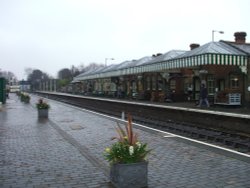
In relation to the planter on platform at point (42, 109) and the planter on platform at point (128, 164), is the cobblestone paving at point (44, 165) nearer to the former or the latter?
the planter on platform at point (128, 164)

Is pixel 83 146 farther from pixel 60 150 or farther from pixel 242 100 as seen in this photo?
pixel 242 100

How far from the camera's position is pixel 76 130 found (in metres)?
14.9

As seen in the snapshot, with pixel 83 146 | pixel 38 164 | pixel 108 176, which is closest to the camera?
pixel 108 176

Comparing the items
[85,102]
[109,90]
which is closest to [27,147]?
[85,102]

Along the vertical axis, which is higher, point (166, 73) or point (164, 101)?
point (166, 73)

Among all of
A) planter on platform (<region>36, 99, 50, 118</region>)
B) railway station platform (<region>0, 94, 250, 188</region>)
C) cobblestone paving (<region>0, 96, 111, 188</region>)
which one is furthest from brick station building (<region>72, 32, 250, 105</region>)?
cobblestone paving (<region>0, 96, 111, 188</region>)

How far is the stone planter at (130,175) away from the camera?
6.14m

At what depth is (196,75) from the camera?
1513 inches

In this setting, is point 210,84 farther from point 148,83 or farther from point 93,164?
point 93,164

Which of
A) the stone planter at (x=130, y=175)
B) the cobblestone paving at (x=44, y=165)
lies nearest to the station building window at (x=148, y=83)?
the cobblestone paving at (x=44, y=165)

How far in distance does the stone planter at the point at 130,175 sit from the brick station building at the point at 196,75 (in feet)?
75.1

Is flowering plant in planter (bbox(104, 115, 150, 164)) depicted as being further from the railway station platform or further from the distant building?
the distant building

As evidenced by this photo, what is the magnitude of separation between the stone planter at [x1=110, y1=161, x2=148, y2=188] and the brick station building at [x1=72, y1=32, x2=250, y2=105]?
2289 cm

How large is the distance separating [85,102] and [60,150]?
1303 inches
